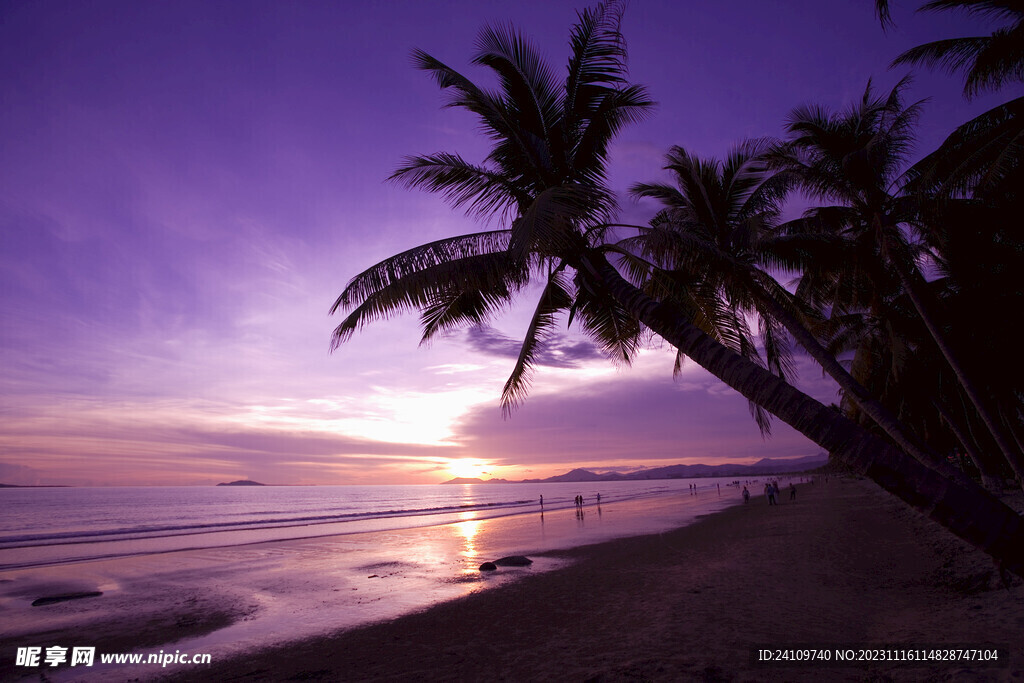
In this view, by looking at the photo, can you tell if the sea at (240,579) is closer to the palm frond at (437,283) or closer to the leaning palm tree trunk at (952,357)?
the palm frond at (437,283)

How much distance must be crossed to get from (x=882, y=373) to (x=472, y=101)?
24.8 m

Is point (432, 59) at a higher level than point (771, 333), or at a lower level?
higher

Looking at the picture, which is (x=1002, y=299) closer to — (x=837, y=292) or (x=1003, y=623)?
(x=837, y=292)

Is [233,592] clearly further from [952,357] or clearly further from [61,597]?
[952,357]

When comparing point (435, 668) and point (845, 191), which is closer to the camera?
point (435, 668)

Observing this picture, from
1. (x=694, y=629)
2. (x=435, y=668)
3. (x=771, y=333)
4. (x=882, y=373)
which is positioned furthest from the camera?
(x=882, y=373)

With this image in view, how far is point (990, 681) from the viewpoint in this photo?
15.4 ft

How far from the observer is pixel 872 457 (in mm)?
4168

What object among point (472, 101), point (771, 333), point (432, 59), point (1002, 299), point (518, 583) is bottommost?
point (518, 583)

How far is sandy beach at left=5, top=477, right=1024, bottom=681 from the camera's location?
6117 mm

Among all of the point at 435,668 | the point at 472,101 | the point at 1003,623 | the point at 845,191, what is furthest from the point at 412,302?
the point at 845,191

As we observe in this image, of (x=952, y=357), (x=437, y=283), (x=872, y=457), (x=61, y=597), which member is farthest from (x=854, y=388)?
(x=61, y=597)

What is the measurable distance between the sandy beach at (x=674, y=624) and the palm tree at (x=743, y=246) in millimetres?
2263

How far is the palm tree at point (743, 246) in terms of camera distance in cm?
735
